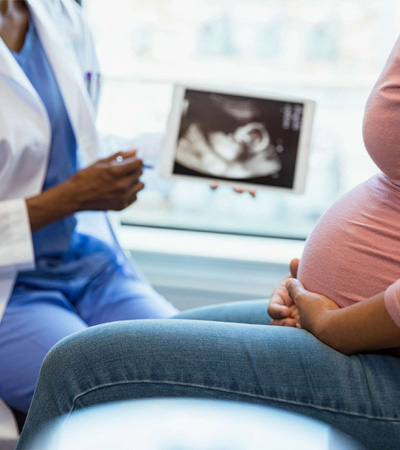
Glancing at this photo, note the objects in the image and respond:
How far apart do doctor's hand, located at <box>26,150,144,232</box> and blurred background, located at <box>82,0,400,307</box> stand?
532 millimetres

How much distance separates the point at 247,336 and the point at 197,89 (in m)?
0.64

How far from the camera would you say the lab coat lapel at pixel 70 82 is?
1271mm

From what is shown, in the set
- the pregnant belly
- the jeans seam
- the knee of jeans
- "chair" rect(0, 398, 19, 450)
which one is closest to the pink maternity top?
the pregnant belly

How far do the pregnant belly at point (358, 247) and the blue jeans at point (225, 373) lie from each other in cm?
8

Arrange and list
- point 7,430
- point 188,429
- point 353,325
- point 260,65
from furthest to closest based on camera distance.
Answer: point 260,65 < point 7,430 < point 353,325 < point 188,429

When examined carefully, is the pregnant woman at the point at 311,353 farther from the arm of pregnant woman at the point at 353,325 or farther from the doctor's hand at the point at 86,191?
the doctor's hand at the point at 86,191

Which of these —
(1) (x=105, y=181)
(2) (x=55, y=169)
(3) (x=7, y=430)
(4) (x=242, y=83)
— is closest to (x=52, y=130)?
(2) (x=55, y=169)

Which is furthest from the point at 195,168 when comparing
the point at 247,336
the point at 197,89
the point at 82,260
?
the point at 247,336

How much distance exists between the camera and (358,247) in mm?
785

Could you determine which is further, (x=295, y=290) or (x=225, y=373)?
(x=295, y=290)

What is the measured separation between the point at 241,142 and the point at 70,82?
1.18ft

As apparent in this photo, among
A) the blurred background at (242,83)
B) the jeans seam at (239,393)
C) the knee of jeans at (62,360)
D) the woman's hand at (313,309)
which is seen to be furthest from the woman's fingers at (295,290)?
the blurred background at (242,83)

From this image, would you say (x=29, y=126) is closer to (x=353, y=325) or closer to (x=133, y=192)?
(x=133, y=192)

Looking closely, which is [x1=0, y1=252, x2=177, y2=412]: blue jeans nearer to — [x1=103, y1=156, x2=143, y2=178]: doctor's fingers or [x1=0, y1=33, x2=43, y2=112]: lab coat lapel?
[x1=103, y1=156, x2=143, y2=178]: doctor's fingers
